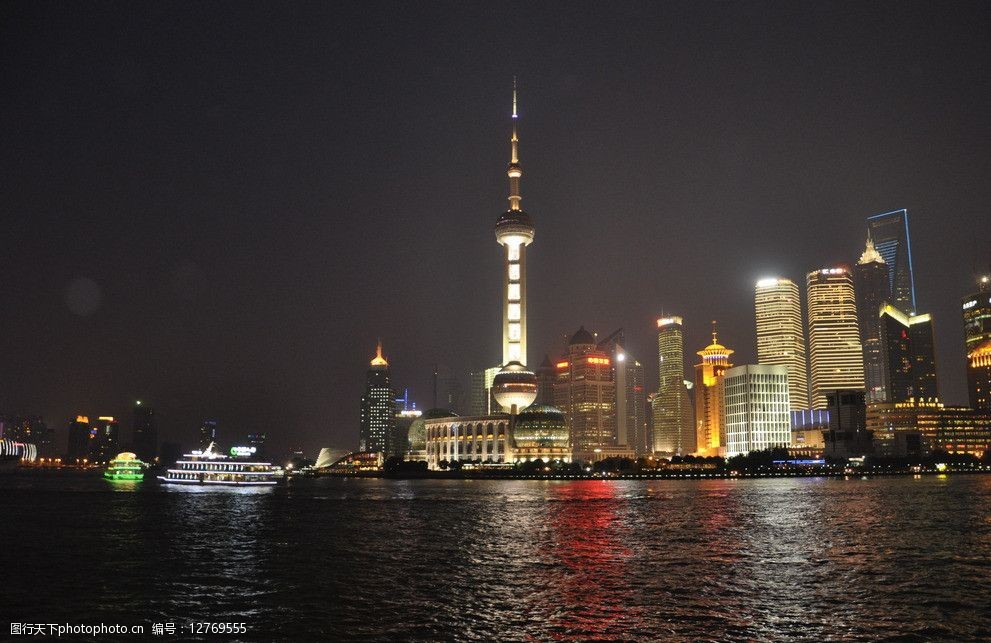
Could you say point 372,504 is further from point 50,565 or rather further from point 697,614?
point 697,614

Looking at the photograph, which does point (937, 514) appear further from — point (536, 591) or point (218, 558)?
point (218, 558)

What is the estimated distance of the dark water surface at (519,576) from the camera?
34750 millimetres

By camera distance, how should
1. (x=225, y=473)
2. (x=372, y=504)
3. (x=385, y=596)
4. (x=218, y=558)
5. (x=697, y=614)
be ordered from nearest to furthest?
(x=697, y=614)
(x=385, y=596)
(x=218, y=558)
(x=372, y=504)
(x=225, y=473)

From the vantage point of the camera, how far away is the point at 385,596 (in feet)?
135

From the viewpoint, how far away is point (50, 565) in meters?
51.5

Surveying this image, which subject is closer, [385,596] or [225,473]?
[385,596]

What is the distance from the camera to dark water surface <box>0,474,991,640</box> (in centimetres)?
3475

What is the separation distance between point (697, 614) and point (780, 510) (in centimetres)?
6803

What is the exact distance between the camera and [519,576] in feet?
157

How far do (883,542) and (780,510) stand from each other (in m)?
36.6

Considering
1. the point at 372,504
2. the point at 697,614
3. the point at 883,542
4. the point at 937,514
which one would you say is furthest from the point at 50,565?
the point at 937,514

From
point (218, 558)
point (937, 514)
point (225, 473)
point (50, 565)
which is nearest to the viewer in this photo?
point (50, 565)

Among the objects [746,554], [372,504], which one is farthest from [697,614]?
[372,504]

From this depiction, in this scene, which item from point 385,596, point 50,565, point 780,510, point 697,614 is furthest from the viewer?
point 780,510
